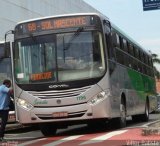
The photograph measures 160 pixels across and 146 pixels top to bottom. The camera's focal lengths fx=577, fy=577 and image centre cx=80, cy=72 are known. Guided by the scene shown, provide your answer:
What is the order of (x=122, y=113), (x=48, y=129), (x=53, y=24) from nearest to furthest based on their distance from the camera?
(x=53, y=24) < (x=48, y=129) < (x=122, y=113)

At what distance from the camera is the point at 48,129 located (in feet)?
57.5

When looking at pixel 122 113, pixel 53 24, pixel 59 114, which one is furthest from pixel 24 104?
pixel 122 113

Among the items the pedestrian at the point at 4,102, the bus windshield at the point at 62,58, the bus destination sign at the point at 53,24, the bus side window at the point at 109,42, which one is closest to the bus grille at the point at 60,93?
the bus windshield at the point at 62,58

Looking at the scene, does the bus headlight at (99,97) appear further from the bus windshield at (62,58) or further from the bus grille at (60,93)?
the bus windshield at (62,58)

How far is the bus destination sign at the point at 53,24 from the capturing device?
53.7 ft

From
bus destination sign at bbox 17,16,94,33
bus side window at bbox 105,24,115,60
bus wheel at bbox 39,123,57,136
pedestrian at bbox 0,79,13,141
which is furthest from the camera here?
bus wheel at bbox 39,123,57,136

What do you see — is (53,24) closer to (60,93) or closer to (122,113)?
(60,93)

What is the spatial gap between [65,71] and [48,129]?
243 centimetres

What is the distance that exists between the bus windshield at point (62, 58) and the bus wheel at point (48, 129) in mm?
1773

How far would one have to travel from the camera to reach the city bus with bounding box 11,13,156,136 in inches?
619

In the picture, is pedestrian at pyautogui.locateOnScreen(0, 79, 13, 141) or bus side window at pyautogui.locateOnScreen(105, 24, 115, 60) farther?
bus side window at pyautogui.locateOnScreen(105, 24, 115, 60)

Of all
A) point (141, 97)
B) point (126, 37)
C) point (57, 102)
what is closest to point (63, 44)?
point (57, 102)

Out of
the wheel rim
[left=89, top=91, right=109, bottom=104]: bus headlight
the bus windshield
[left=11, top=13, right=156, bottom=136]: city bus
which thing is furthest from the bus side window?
the wheel rim

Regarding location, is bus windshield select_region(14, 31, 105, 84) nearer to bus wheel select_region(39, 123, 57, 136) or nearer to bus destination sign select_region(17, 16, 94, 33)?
bus destination sign select_region(17, 16, 94, 33)
